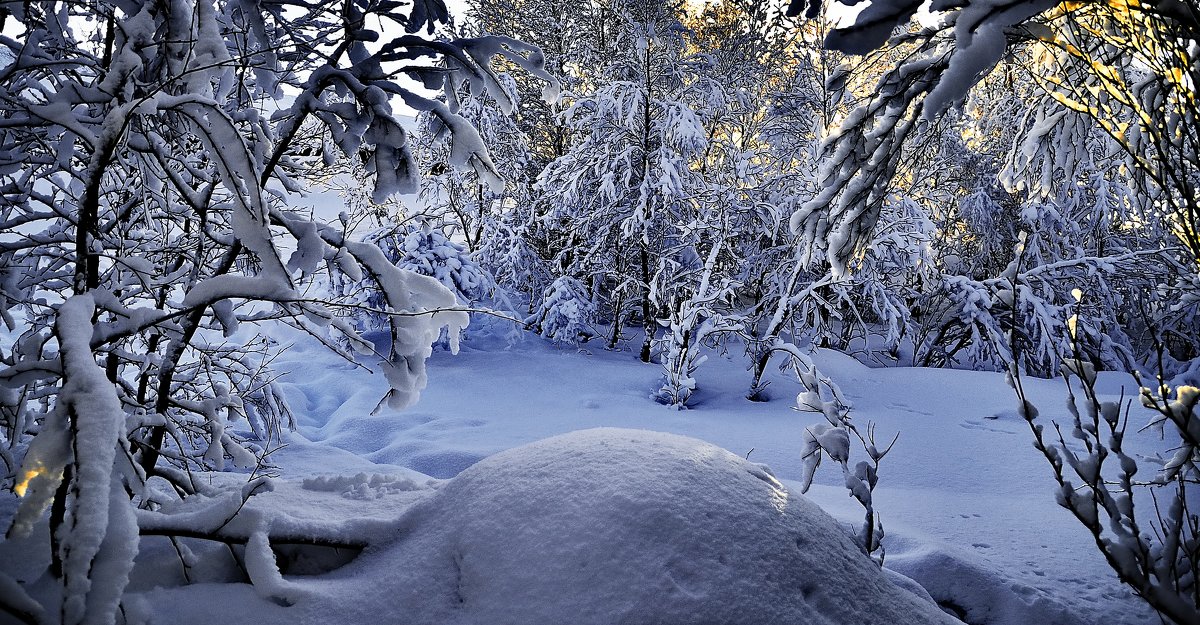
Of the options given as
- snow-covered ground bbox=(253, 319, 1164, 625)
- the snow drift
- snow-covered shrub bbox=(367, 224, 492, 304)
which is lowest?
snow-covered ground bbox=(253, 319, 1164, 625)

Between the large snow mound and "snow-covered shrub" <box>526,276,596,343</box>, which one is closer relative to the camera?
the large snow mound

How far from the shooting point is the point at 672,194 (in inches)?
347

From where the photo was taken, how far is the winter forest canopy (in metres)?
1.41

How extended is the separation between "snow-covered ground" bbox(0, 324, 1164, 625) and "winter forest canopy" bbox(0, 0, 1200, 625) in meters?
0.11

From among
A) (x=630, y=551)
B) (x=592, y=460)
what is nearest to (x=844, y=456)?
(x=592, y=460)

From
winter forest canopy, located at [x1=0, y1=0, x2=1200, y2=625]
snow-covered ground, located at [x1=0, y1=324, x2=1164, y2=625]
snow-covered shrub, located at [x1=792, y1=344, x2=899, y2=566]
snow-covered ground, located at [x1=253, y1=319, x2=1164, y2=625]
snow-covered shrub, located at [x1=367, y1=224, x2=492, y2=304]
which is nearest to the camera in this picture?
winter forest canopy, located at [x1=0, y1=0, x2=1200, y2=625]

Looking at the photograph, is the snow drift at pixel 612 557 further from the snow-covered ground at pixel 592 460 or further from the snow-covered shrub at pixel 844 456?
the snow-covered shrub at pixel 844 456

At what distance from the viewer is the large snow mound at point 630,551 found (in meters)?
1.43

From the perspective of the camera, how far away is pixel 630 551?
150 centimetres

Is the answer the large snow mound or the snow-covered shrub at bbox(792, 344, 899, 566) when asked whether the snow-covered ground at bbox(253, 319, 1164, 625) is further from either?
the large snow mound

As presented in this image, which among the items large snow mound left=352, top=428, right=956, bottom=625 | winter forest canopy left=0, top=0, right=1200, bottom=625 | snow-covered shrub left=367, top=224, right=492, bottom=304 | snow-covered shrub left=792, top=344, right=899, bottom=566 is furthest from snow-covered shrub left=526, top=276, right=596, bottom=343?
large snow mound left=352, top=428, right=956, bottom=625

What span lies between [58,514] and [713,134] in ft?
34.2

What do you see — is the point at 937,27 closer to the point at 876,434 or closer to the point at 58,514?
the point at 58,514

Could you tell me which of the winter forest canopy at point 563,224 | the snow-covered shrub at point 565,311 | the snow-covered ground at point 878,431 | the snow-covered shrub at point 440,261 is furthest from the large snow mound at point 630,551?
the snow-covered shrub at point 565,311
